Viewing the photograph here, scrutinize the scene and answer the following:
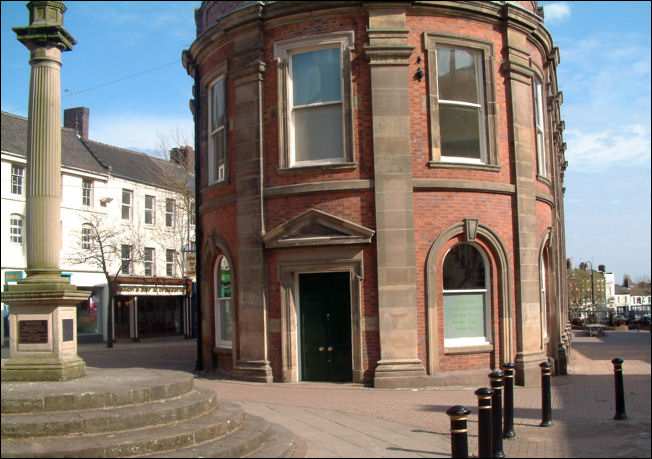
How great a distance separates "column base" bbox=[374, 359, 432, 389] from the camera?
44.3 feet

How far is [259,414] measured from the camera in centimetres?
1069

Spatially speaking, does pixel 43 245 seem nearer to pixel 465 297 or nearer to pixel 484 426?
pixel 484 426

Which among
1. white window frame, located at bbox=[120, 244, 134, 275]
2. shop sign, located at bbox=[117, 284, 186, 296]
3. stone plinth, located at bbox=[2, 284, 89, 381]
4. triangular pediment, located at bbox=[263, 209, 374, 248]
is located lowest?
stone plinth, located at bbox=[2, 284, 89, 381]

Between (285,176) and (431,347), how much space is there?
15.6 feet

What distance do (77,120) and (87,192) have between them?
288 inches

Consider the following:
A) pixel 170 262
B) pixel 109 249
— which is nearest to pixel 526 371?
pixel 109 249

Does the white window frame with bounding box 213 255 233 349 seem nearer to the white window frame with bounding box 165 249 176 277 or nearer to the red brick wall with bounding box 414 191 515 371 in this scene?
the red brick wall with bounding box 414 191 515 371

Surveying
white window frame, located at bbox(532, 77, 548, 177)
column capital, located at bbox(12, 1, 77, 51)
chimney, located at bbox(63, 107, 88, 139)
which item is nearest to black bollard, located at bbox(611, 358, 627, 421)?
white window frame, located at bbox(532, 77, 548, 177)

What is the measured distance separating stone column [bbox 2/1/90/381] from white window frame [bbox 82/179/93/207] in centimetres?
2625

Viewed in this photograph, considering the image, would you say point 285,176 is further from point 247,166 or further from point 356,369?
point 356,369

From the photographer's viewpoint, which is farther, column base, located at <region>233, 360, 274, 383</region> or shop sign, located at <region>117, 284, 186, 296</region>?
shop sign, located at <region>117, 284, 186, 296</region>

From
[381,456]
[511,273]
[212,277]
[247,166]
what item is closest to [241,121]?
[247,166]

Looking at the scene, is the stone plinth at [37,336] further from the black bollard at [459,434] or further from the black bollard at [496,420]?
the black bollard at [496,420]

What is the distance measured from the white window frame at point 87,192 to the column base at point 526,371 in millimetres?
27318
